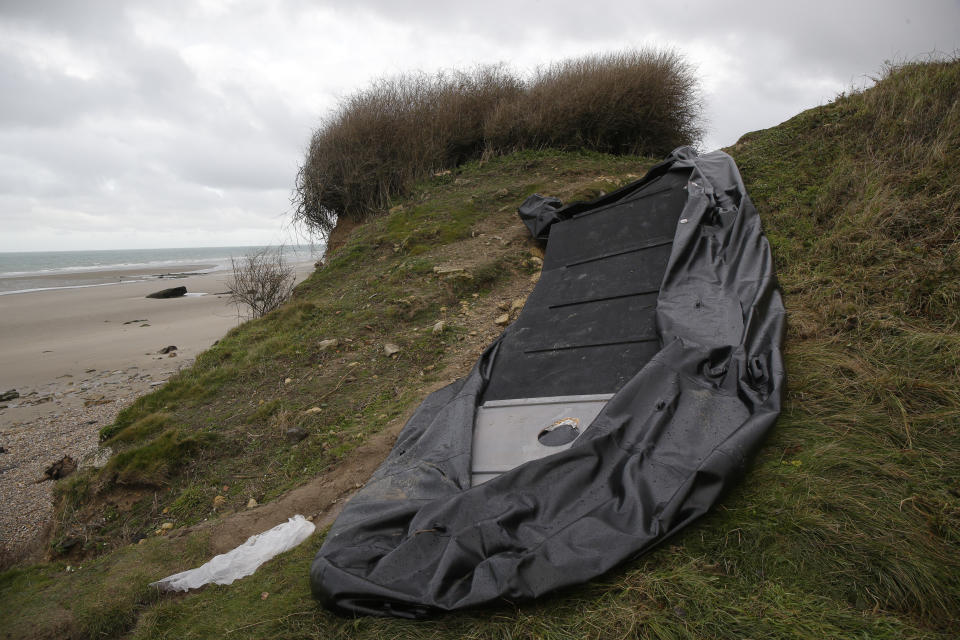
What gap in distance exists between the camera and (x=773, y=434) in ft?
7.14

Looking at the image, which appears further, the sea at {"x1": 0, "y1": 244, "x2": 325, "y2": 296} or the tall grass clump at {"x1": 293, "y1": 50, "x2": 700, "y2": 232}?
the sea at {"x1": 0, "y1": 244, "x2": 325, "y2": 296}

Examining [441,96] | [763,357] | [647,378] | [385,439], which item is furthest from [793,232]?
[441,96]

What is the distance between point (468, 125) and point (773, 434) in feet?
30.1

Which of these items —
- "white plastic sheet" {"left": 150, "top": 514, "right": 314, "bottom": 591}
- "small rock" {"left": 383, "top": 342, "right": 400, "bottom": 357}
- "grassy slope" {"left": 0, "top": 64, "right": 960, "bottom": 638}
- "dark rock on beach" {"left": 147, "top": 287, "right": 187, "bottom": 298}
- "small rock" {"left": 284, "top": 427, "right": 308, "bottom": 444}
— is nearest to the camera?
"grassy slope" {"left": 0, "top": 64, "right": 960, "bottom": 638}

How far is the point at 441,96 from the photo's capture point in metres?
10.2

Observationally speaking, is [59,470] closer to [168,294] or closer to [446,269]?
[446,269]

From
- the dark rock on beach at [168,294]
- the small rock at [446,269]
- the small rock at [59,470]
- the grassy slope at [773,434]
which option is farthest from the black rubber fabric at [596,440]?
the dark rock on beach at [168,294]

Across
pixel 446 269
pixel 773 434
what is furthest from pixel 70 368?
pixel 773 434

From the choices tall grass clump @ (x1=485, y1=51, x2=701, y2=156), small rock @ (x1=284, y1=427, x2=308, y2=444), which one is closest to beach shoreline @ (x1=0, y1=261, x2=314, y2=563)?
small rock @ (x1=284, y1=427, x2=308, y2=444)

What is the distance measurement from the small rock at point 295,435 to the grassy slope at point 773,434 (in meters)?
0.10

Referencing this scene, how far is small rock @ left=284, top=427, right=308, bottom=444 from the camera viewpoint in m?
3.77

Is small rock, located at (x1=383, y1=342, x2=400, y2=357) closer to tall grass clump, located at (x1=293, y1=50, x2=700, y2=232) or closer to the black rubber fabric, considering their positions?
the black rubber fabric

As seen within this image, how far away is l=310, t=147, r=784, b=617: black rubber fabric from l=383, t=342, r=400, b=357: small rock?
54.7 inches

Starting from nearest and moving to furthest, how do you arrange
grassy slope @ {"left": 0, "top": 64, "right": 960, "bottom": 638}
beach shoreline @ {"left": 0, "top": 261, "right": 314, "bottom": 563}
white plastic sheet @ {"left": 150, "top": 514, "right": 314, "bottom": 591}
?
grassy slope @ {"left": 0, "top": 64, "right": 960, "bottom": 638}
white plastic sheet @ {"left": 150, "top": 514, "right": 314, "bottom": 591}
beach shoreline @ {"left": 0, "top": 261, "right": 314, "bottom": 563}
